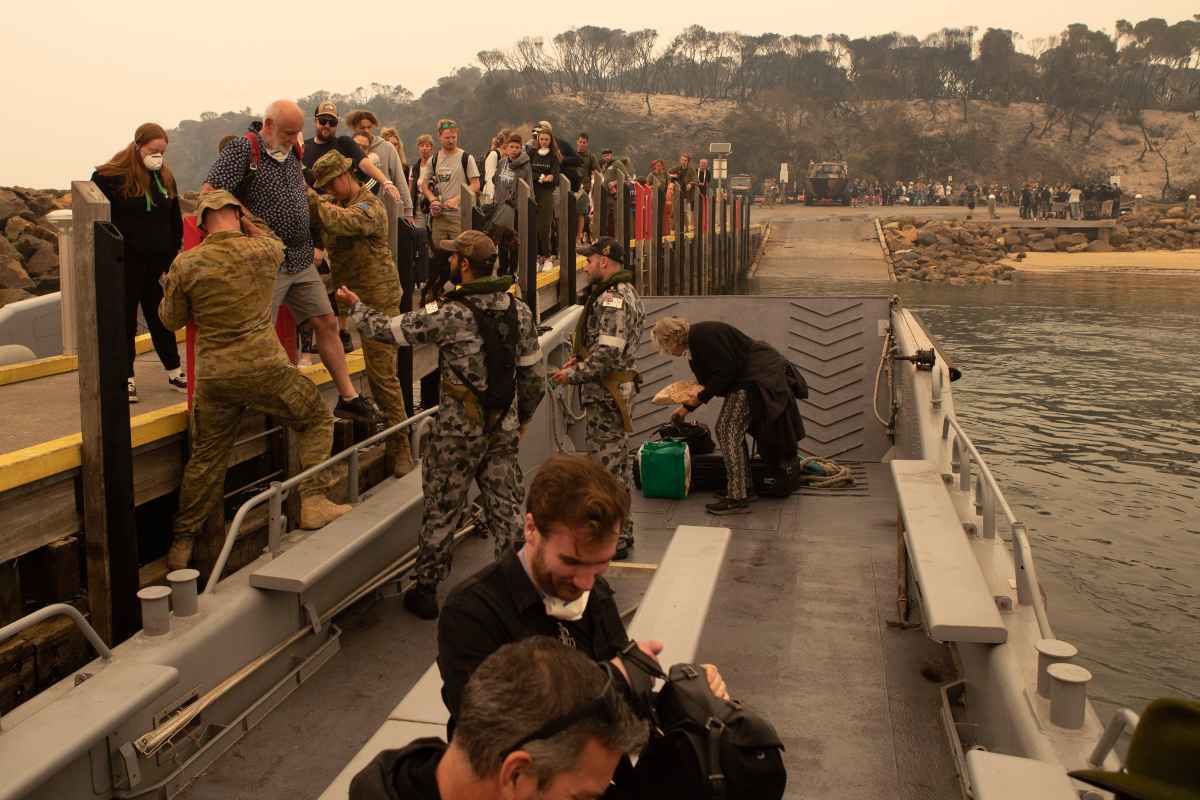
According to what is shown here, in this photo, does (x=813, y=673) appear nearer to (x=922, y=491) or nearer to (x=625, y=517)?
(x=922, y=491)

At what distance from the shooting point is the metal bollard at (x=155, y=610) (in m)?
4.29

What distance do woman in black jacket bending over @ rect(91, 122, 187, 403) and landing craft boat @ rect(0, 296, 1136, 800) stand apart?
120 cm

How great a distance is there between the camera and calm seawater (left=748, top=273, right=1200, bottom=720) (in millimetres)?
10320

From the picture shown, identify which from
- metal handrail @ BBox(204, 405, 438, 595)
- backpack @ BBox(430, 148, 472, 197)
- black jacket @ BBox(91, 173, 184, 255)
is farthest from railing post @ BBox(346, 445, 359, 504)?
backpack @ BBox(430, 148, 472, 197)

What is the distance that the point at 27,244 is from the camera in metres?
22.8

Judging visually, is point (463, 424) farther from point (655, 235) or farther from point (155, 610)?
point (655, 235)

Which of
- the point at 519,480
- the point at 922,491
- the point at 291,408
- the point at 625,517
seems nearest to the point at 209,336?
the point at 291,408

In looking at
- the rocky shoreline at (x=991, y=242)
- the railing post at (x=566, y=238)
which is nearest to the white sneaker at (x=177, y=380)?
A: the railing post at (x=566, y=238)

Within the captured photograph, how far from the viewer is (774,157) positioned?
376 feet

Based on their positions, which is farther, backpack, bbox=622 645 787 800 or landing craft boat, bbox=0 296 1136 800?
landing craft boat, bbox=0 296 1136 800

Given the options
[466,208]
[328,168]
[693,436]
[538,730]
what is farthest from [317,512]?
[466,208]

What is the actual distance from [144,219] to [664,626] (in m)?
3.83

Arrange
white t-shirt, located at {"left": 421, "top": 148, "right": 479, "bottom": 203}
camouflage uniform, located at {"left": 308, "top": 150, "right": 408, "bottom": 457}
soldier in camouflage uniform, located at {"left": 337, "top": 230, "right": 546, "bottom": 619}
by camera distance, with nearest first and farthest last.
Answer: soldier in camouflage uniform, located at {"left": 337, "top": 230, "right": 546, "bottom": 619}
camouflage uniform, located at {"left": 308, "top": 150, "right": 408, "bottom": 457}
white t-shirt, located at {"left": 421, "top": 148, "right": 479, "bottom": 203}

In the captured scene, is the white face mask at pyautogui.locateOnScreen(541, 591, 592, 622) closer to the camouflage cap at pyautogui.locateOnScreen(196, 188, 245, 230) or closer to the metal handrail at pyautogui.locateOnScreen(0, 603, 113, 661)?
the metal handrail at pyautogui.locateOnScreen(0, 603, 113, 661)
